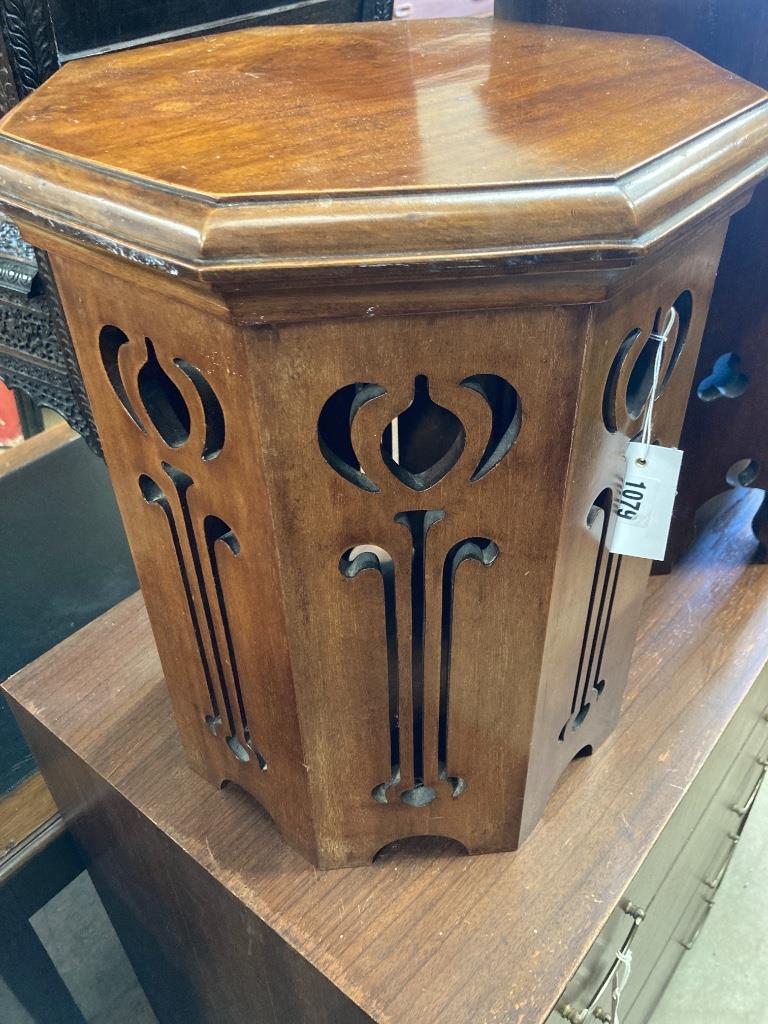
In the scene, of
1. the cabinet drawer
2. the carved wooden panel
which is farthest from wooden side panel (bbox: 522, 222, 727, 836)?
the cabinet drawer

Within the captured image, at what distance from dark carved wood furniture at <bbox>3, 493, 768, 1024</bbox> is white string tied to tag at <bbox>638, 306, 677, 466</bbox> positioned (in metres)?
0.37

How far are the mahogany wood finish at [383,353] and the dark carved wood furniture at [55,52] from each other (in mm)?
85

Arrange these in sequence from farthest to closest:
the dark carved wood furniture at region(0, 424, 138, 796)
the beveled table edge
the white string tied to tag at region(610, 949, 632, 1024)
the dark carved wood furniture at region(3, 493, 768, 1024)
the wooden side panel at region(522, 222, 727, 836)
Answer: the dark carved wood furniture at region(0, 424, 138, 796), the white string tied to tag at region(610, 949, 632, 1024), the dark carved wood furniture at region(3, 493, 768, 1024), the wooden side panel at region(522, 222, 727, 836), the beveled table edge

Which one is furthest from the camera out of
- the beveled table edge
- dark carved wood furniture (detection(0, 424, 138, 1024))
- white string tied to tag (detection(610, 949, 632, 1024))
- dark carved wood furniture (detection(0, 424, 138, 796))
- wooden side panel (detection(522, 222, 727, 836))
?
dark carved wood furniture (detection(0, 424, 138, 796))

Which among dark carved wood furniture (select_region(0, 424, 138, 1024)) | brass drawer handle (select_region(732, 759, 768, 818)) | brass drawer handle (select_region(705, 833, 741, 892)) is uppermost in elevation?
dark carved wood furniture (select_region(0, 424, 138, 1024))

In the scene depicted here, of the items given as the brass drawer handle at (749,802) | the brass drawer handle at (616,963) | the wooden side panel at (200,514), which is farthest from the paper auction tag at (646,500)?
the brass drawer handle at (749,802)

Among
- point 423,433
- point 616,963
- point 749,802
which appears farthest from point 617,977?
point 423,433

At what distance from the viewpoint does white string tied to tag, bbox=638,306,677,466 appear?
540mm

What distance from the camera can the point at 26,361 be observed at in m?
0.94

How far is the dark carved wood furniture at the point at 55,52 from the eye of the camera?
0.67 m

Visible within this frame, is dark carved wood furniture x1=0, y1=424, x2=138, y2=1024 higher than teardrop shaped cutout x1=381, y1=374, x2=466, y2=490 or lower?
lower

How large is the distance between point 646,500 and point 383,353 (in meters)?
0.24

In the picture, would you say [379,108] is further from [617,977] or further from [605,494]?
[617,977]

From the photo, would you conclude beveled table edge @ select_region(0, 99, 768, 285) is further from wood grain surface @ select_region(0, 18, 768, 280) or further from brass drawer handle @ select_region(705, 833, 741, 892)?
brass drawer handle @ select_region(705, 833, 741, 892)
